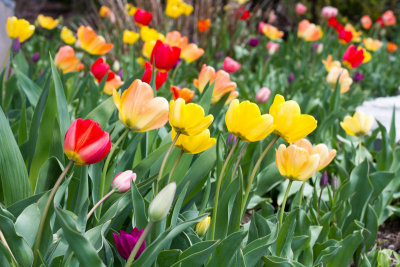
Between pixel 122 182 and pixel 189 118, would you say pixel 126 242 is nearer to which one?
pixel 122 182

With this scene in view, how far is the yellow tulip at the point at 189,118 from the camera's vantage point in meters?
1.00

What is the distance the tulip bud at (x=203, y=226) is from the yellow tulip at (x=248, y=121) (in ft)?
0.77

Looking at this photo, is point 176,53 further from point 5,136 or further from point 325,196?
point 325,196

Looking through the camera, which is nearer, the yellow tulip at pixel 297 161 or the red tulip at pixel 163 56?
the yellow tulip at pixel 297 161

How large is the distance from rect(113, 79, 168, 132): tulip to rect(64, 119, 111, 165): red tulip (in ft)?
0.48

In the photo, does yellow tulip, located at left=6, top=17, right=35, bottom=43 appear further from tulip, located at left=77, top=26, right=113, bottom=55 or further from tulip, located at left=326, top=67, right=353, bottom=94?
tulip, located at left=326, top=67, right=353, bottom=94

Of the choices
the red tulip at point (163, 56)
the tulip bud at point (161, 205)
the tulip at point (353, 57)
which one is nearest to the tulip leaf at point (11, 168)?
the tulip bud at point (161, 205)

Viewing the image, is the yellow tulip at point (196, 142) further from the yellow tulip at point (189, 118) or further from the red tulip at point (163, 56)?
the red tulip at point (163, 56)

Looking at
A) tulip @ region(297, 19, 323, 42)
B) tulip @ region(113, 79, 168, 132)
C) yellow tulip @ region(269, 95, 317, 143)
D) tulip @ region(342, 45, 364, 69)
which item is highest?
tulip @ region(113, 79, 168, 132)

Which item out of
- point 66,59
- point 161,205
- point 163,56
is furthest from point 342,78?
point 161,205

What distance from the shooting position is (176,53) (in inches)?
65.2

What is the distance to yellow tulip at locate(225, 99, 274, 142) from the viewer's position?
1038 mm

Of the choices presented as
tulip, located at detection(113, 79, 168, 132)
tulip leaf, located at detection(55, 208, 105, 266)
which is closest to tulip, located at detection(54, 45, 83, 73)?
tulip, located at detection(113, 79, 168, 132)

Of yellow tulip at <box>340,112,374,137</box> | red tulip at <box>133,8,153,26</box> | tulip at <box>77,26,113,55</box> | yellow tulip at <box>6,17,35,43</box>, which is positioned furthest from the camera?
red tulip at <box>133,8,153,26</box>
